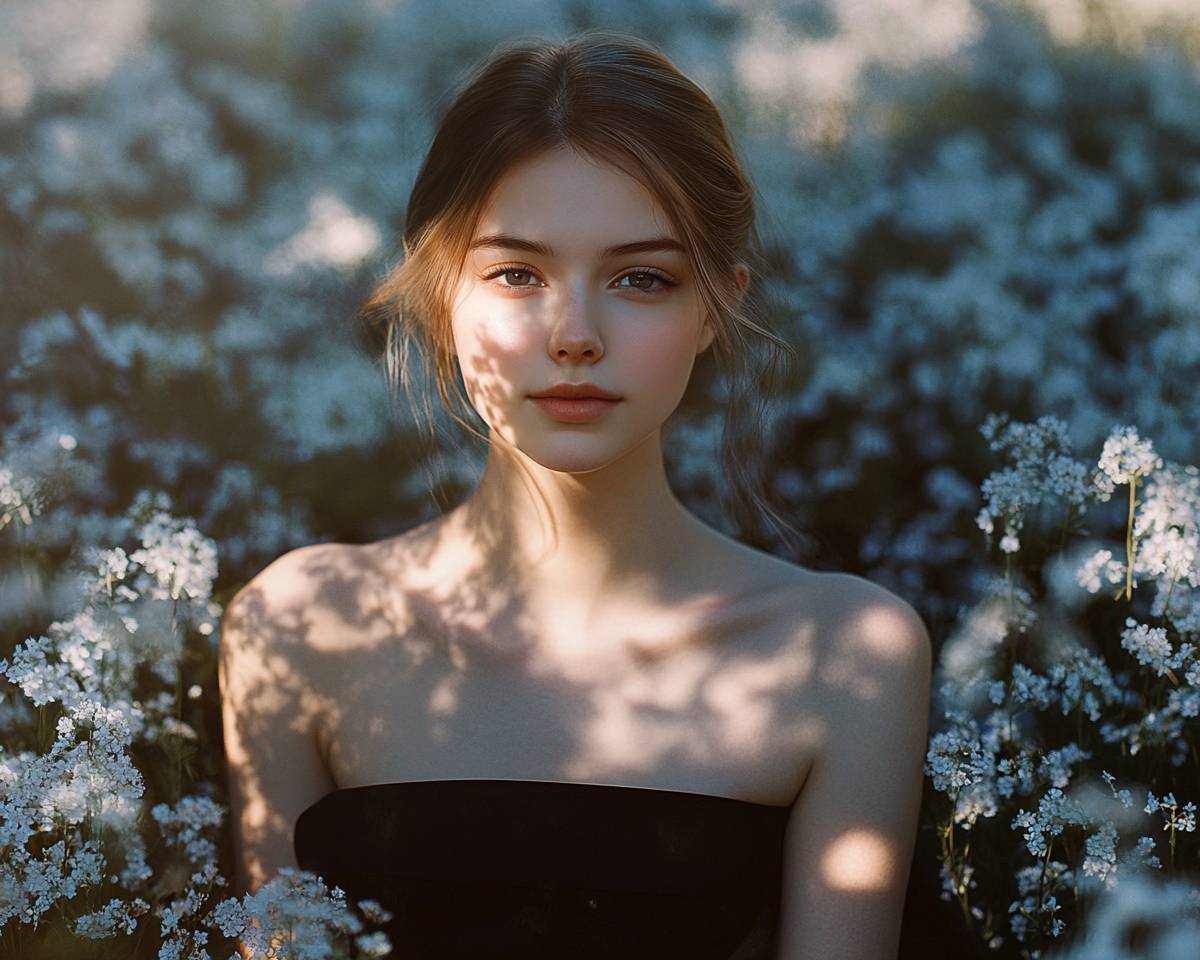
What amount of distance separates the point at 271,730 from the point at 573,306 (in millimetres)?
1134

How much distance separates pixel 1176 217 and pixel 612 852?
8.56ft

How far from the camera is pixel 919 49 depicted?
419 centimetres

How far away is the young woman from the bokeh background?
842 millimetres

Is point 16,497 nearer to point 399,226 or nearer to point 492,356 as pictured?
point 492,356

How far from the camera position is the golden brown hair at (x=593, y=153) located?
2.69 m

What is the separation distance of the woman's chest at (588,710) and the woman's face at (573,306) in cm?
49

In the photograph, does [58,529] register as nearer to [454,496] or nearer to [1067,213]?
[454,496]

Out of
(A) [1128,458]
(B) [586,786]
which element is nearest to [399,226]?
(B) [586,786]

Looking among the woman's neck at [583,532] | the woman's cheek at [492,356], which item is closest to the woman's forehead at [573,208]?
the woman's cheek at [492,356]

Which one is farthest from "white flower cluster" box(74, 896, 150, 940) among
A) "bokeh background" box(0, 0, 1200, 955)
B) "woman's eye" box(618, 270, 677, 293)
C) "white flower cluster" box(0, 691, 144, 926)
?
"bokeh background" box(0, 0, 1200, 955)

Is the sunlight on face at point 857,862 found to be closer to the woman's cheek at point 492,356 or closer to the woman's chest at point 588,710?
the woman's chest at point 588,710

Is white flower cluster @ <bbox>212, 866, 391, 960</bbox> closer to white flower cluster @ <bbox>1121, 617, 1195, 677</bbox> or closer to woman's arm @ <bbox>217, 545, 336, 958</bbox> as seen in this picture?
woman's arm @ <bbox>217, 545, 336, 958</bbox>

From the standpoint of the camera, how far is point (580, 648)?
2994mm

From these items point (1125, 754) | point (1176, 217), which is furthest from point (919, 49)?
point (1125, 754)
